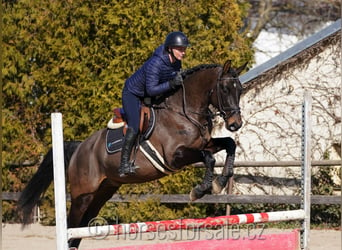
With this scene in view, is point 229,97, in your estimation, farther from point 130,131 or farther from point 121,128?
point 121,128

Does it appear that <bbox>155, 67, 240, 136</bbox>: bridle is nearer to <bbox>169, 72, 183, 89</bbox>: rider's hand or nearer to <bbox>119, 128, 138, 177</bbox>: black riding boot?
<bbox>169, 72, 183, 89</bbox>: rider's hand

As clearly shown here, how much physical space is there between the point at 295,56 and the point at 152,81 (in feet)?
15.7

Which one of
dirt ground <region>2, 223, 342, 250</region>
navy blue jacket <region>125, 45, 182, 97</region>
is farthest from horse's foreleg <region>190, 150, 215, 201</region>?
dirt ground <region>2, 223, 342, 250</region>

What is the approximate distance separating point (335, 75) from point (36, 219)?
5064 mm

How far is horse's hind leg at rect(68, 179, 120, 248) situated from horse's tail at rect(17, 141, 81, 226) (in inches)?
18.6

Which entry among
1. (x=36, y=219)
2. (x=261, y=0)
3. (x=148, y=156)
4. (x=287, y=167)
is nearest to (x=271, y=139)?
(x=287, y=167)

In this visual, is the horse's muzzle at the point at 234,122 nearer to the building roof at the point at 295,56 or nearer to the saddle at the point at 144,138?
the saddle at the point at 144,138

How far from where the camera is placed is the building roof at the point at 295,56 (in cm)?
995

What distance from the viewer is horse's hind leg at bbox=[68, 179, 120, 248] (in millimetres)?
6535

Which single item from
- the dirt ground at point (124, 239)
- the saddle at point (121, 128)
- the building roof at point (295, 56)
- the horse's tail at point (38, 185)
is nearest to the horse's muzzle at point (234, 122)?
the saddle at point (121, 128)

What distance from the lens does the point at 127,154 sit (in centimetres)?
588

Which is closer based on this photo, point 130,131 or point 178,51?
point 178,51

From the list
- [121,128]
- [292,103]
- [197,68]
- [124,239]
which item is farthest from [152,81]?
[292,103]

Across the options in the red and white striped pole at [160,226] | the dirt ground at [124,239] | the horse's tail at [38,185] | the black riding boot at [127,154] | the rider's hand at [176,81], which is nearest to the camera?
the red and white striped pole at [160,226]
